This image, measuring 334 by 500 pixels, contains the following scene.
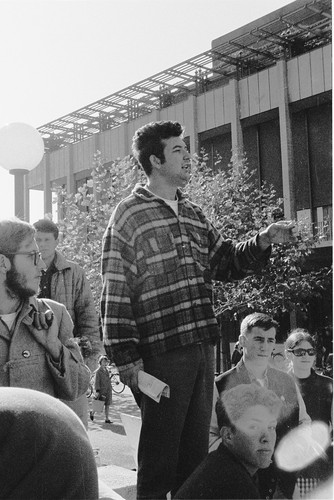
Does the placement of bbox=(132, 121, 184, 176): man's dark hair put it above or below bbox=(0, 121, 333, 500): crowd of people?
above

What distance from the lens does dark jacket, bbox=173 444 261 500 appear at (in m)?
1.80

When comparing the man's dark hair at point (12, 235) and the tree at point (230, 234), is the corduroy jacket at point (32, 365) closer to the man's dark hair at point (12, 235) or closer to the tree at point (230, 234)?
the man's dark hair at point (12, 235)

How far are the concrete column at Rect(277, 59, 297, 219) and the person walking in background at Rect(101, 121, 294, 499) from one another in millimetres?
8913

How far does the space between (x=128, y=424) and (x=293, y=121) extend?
10858mm

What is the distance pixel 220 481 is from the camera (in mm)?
1824

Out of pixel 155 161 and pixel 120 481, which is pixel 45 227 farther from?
pixel 120 481

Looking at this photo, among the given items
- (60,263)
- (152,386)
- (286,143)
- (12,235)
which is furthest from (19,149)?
(286,143)

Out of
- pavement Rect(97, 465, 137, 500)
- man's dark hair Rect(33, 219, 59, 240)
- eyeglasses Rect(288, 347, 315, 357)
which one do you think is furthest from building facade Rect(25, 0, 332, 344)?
eyeglasses Rect(288, 347, 315, 357)

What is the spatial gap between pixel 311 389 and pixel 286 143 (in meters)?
11.2

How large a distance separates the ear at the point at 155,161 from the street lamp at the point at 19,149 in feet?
3.79

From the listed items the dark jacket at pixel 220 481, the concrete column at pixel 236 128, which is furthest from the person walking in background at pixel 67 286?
the concrete column at pixel 236 128

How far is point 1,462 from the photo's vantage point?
0.85 m

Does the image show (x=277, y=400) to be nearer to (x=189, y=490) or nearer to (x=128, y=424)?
(x=189, y=490)

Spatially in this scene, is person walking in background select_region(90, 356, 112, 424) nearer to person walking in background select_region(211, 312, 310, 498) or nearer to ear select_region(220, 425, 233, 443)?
person walking in background select_region(211, 312, 310, 498)
